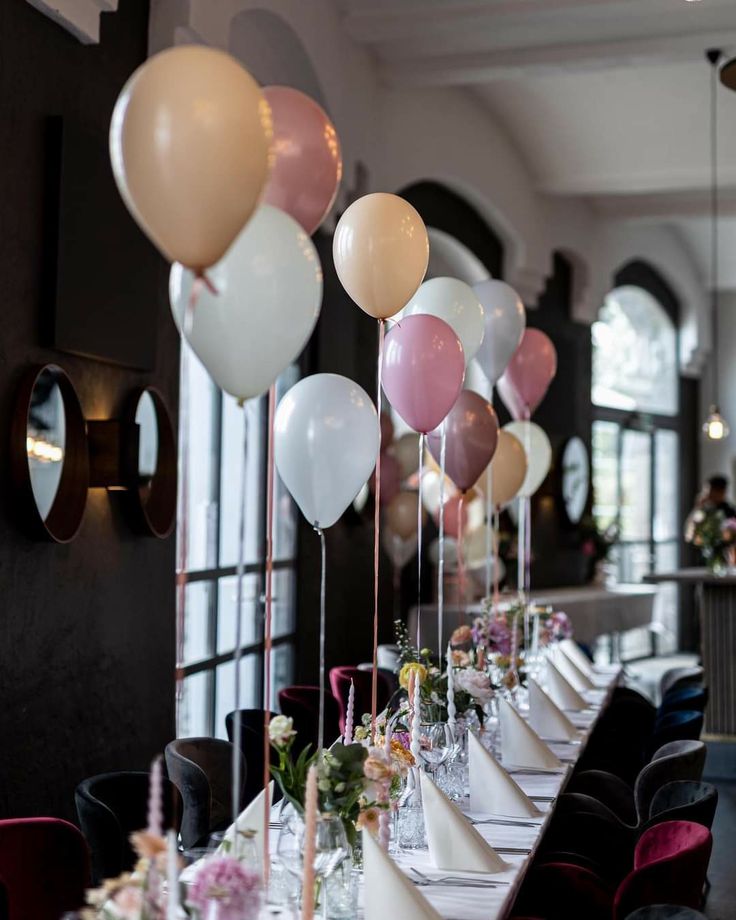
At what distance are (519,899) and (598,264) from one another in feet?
29.6

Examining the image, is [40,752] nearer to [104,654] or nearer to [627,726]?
[104,654]

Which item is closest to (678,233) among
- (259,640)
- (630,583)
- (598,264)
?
(598,264)

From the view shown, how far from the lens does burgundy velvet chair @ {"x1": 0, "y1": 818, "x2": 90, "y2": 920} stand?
8.89 feet

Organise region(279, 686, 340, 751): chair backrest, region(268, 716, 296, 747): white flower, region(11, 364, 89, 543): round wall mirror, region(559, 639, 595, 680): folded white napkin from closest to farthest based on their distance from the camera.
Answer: region(268, 716, 296, 747): white flower < region(11, 364, 89, 543): round wall mirror < region(279, 686, 340, 751): chair backrest < region(559, 639, 595, 680): folded white napkin

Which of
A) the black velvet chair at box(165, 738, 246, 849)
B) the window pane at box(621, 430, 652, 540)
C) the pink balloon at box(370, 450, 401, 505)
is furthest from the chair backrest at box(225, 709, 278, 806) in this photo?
the window pane at box(621, 430, 652, 540)

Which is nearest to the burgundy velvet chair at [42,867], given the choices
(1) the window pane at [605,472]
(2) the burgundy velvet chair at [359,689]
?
(2) the burgundy velvet chair at [359,689]

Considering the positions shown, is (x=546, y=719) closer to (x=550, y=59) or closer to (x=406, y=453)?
(x=406, y=453)

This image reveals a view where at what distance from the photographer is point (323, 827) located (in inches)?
93.6

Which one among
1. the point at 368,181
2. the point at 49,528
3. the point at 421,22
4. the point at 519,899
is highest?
the point at 421,22

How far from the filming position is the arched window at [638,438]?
12352mm

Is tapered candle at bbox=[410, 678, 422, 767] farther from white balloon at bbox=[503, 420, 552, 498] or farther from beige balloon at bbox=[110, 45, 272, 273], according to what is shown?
white balloon at bbox=[503, 420, 552, 498]

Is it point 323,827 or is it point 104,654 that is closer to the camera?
point 323,827

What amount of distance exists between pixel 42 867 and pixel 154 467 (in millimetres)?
2258

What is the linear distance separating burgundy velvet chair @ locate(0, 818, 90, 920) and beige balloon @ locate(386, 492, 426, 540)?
4987mm
